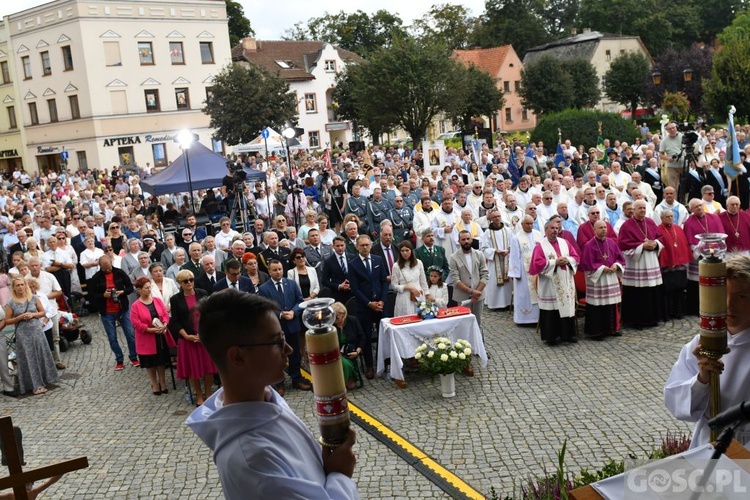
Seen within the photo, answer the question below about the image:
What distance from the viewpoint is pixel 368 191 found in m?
18.5

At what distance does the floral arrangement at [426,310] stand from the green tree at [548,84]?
151ft

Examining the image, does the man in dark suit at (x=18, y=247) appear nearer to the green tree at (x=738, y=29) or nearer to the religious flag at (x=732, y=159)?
the religious flag at (x=732, y=159)

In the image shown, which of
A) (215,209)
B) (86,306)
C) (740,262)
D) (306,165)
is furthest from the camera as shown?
(306,165)

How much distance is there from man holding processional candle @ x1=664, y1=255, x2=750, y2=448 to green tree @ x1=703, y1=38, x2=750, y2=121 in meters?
37.2

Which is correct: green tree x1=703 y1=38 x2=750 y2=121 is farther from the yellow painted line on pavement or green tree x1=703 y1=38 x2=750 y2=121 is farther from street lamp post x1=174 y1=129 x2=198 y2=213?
the yellow painted line on pavement

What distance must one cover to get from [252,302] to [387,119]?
38.0m

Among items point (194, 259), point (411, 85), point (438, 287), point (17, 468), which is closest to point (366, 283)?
point (438, 287)

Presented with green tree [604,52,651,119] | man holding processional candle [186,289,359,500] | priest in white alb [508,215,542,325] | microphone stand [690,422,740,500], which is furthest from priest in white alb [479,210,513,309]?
green tree [604,52,651,119]

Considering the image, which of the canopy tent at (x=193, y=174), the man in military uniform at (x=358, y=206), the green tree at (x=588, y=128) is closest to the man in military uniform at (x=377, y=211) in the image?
the man in military uniform at (x=358, y=206)

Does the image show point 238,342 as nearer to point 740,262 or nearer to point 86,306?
point 740,262

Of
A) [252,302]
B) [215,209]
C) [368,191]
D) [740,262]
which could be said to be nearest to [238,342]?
[252,302]

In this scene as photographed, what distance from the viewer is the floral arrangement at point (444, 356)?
8.64 m

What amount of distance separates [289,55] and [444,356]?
56291mm

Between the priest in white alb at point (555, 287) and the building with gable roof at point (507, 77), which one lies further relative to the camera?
the building with gable roof at point (507, 77)
